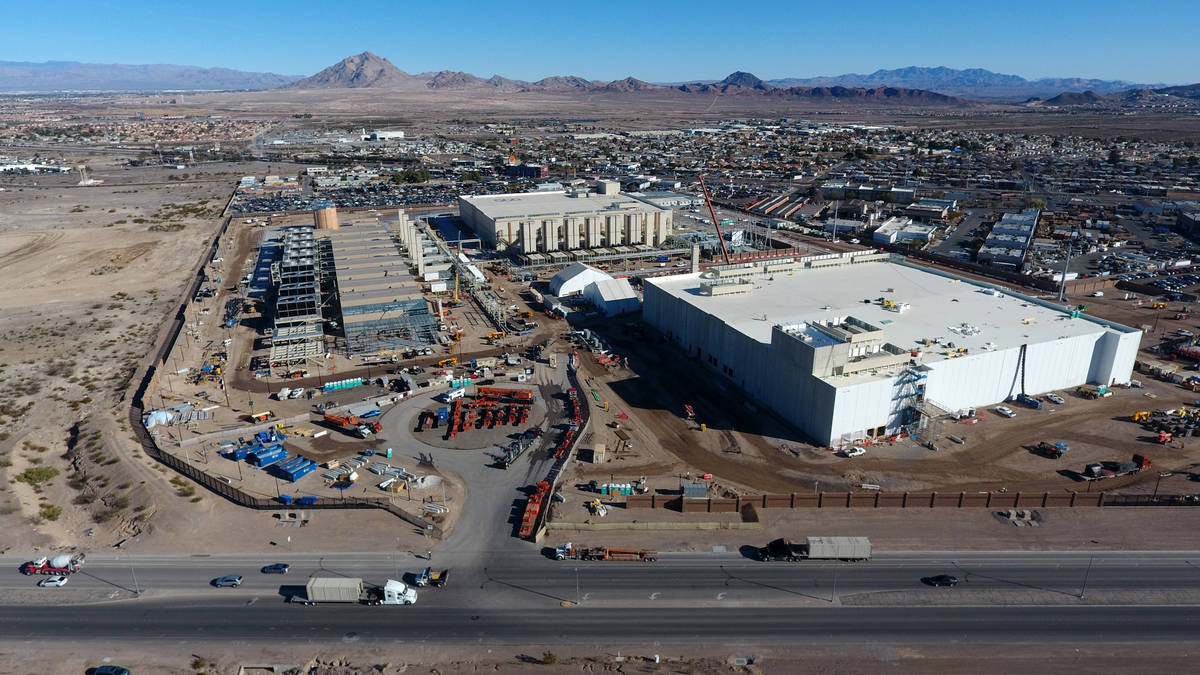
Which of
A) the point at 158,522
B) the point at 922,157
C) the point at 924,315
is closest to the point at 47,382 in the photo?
the point at 158,522

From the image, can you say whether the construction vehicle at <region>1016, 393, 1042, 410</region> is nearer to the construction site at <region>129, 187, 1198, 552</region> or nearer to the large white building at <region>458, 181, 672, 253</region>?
the construction site at <region>129, 187, 1198, 552</region>

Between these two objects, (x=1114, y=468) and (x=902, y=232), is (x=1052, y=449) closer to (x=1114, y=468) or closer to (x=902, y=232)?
(x=1114, y=468)

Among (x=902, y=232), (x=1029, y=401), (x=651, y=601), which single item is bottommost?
(x=651, y=601)

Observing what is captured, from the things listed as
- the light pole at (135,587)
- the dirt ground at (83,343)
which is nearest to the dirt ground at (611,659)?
the light pole at (135,587)

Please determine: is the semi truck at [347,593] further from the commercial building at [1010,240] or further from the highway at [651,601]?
the commercial building at [1010,240]

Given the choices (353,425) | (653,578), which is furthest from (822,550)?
(353,425)

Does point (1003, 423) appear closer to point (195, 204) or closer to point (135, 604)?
point (135, 604)

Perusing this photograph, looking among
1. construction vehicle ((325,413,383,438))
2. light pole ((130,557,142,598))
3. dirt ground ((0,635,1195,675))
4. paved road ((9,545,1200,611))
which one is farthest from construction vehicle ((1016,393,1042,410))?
light pole ((130,557,142,598))
